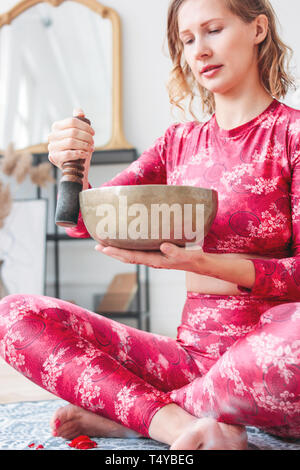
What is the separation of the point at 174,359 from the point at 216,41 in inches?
28.0

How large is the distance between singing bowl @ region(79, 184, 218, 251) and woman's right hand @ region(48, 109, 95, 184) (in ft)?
0.54

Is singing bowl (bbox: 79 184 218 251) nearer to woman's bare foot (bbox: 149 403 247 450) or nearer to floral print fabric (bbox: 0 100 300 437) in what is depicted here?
floral print fabric (bbox: 0 100 300 437)

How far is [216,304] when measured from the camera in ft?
3.45

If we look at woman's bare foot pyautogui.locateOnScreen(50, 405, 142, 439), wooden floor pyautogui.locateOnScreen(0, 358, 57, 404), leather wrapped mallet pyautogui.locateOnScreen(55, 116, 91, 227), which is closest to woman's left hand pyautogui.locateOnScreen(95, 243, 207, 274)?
leather wrapped mallet pyautogui.locateOnScreen(55, 116, 91, 227)

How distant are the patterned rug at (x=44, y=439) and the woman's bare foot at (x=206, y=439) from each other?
131 millimetres

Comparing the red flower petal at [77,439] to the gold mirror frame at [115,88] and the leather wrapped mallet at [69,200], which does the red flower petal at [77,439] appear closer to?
the leather wrapped mallet at [69,200]

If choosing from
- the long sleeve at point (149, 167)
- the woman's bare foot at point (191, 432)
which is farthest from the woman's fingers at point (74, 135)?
the woman's bare foot at point (191, 432)

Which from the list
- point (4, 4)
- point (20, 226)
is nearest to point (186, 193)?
point (20, 226)

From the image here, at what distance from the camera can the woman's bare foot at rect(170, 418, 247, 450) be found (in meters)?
0.76

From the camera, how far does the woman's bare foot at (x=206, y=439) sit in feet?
2.48

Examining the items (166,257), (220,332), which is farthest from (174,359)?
(166,257)

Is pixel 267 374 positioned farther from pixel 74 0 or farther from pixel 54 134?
pixel 74 0

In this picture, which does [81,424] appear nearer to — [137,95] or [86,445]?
[86,445]
